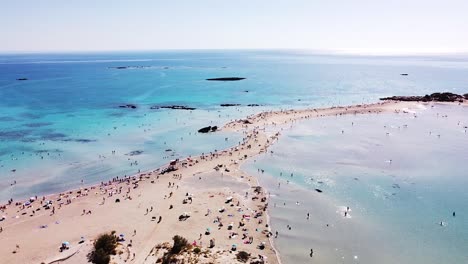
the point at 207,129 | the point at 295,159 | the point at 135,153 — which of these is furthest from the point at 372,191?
the point at 207,129

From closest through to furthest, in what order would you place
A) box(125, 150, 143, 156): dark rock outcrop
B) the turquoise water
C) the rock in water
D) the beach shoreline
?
the turquoise water → the beach shoreline → box(125, 150, 143, 156): dark rock outcrop → the rock in water

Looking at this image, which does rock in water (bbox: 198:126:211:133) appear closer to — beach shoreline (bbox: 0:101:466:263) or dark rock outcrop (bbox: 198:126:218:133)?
dark rock outcrop (bbox: 198:126:218:133)

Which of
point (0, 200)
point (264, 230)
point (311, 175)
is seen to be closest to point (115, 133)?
point (0, 200)

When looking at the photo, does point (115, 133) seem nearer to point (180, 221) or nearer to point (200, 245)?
point (180, 221)

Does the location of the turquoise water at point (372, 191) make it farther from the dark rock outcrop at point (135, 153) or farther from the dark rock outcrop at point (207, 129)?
the dark rock outcrop at point (135, 153)

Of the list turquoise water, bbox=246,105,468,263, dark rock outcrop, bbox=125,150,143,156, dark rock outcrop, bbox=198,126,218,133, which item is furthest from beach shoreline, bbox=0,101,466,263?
dark rock outcrop, bbox=198,126,218,133

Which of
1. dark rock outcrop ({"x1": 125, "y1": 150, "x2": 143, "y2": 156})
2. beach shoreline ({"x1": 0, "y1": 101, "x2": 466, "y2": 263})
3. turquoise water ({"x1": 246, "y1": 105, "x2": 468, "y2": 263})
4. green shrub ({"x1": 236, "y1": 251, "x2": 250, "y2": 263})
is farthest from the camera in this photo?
dark rock outcrop ({"x1": 125, "y1": 150, "x2": 143, "y2": 156})

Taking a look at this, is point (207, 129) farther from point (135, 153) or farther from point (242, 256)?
point (242, 256)
